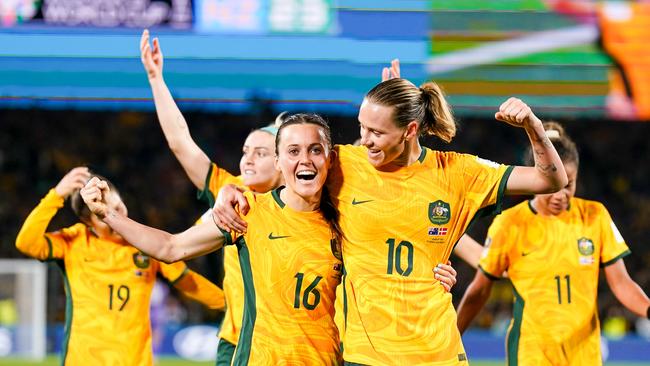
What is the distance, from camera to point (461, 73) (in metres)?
15.1

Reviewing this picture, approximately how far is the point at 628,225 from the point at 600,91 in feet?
18.8

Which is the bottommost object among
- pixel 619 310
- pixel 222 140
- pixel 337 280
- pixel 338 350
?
pixel 619 310

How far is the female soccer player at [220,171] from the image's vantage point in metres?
6.01

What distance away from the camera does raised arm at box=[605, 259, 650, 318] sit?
6.02m

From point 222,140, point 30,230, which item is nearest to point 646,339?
point 222,140

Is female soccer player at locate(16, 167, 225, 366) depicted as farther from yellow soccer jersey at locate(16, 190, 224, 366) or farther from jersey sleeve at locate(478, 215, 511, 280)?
jersey sleeve at locate(478, 215, 511, 280)

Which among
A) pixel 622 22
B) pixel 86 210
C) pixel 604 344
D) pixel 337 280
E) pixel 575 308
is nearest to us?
pixel 337 280

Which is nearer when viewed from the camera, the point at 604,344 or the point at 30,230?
the point at 30,230

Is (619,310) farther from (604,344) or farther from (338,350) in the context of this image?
(338,350)

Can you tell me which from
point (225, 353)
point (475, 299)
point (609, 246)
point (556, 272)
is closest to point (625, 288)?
point (609, 246)

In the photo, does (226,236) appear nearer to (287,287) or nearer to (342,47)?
(287,287)

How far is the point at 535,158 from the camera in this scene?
4.47 m

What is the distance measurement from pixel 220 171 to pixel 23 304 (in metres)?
10.5

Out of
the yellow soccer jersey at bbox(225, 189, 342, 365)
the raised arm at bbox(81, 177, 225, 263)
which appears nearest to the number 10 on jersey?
the yellow soccer jersey at bbox(225, 189, 342, 365)
